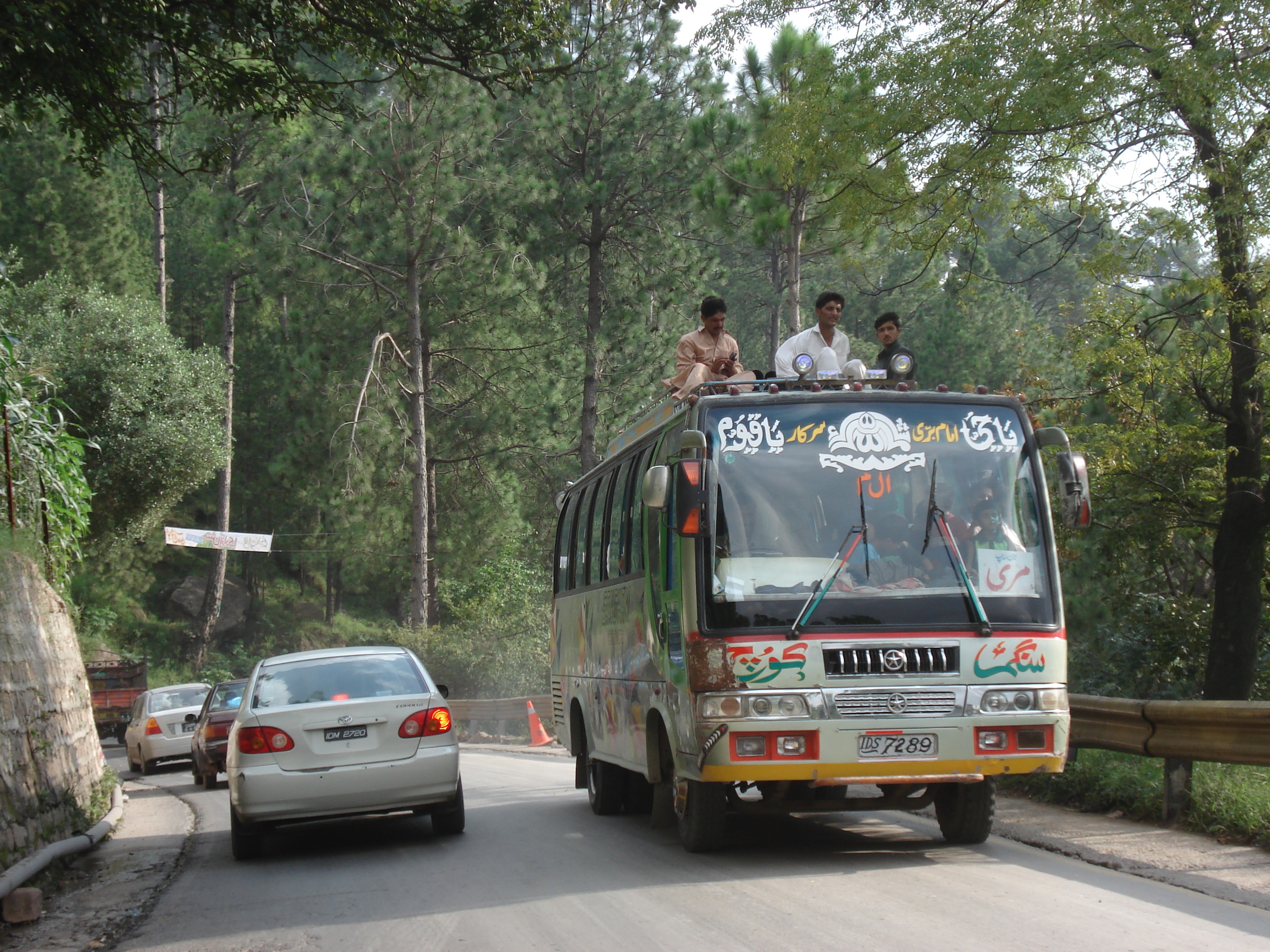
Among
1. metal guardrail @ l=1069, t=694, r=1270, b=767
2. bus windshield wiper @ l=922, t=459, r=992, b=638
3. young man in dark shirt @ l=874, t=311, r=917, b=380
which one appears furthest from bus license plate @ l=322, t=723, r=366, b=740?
metal guardrail @ l=1069, t=694, r=1270, b=767

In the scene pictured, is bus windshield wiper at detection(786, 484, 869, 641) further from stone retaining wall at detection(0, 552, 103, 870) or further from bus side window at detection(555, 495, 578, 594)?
stone retaining wall at detection(0, 552, 103, 870)

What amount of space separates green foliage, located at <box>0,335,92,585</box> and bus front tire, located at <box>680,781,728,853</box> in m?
9.05

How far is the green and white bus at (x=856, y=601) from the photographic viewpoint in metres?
7.79

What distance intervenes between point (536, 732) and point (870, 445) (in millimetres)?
17468

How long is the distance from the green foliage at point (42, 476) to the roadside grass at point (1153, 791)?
11252 mm

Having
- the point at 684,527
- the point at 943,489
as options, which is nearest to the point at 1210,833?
the point at 943,489

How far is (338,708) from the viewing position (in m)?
9.95

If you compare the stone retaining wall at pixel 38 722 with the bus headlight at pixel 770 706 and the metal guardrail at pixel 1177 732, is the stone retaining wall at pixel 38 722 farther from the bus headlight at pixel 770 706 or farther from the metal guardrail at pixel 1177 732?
the metal guardrail at pixel 1177 732

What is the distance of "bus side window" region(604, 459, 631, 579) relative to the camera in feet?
34.7

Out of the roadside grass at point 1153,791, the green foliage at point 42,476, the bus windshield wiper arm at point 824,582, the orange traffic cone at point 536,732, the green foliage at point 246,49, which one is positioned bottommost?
the orange traffic cone at point 536,732

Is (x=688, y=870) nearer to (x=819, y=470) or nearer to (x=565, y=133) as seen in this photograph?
(x=819, y=470)

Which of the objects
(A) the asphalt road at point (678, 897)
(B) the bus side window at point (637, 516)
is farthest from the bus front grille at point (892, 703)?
(B) the bus side window at point (637, 516)

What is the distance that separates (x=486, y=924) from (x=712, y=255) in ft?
92.9

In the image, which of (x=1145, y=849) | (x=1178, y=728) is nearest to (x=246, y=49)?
(x=1178, y=728)
